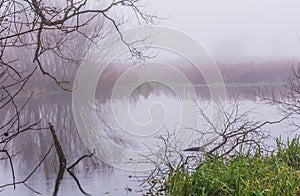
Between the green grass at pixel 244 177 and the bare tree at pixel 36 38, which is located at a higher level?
the bare tree at pixel 36 38

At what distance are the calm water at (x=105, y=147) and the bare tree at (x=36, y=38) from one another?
38 centimetres

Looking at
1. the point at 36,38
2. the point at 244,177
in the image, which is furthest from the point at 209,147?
the point at 36,38

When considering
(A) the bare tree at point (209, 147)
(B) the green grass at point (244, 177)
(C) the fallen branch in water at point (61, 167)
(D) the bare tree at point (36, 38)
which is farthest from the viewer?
(C) the fallen branch in water at point (61, 167)

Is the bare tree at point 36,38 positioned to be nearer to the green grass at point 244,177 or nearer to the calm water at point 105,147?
the calm water at point 105,147

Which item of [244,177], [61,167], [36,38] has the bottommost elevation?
[61,167]

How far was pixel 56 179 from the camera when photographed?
15.5 ft

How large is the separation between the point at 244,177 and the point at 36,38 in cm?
177

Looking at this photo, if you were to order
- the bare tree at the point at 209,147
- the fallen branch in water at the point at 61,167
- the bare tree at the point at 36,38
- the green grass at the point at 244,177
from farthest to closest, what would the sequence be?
the fallen branch in water at the point at 61,167, the bare tree at the point at 209,147, the green grass at the point at 244,177, the bare tree at the point at 36,38

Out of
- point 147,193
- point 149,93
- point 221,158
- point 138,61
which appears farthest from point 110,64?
point 221,158

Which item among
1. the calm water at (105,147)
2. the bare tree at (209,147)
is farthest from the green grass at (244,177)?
the calm water at (105,147)

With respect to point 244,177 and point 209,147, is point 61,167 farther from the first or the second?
point 244,177

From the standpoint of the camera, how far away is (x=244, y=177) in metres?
2.86

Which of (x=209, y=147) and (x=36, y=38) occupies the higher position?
(x=36, y=38)

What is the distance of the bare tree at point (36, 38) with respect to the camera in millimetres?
1821
